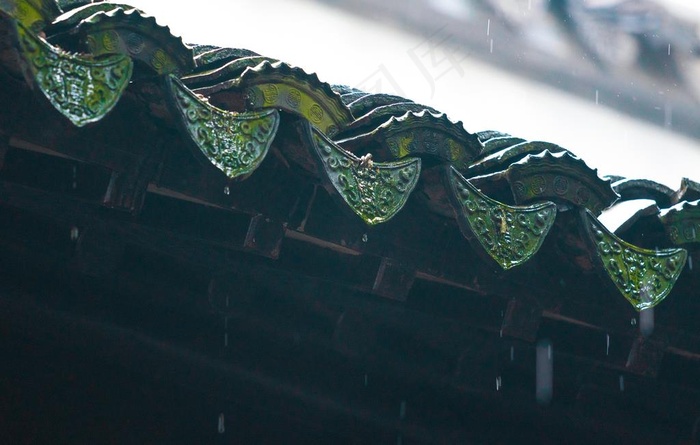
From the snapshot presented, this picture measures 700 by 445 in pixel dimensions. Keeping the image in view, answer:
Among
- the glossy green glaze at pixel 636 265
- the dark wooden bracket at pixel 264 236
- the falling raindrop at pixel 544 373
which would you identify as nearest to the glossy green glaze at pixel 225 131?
the dark wooden bracket at pixel 264 236

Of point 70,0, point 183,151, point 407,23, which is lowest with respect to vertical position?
point 183,151

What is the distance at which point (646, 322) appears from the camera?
4223mm

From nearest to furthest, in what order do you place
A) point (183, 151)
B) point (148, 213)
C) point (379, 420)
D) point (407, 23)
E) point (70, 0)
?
point (183, 151), point (148, 213), point (70, 0), point (379, 420), point (407, 23)

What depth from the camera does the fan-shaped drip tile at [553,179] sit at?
137 inches

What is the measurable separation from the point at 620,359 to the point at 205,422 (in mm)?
2049

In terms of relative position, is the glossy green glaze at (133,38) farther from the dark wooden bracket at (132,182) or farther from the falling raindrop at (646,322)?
the falling raindrop at (646,322)

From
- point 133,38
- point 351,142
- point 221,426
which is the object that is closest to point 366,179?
point 351,142

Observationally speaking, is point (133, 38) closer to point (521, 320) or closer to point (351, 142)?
point (351, 142)

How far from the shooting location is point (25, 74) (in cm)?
246

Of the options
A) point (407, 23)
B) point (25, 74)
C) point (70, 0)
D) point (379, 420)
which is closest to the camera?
point (25, 74)

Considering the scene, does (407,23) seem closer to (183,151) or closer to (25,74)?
(183,151)

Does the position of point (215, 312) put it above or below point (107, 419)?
above

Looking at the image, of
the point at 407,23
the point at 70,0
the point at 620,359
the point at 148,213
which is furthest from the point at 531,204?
the point at 407,23

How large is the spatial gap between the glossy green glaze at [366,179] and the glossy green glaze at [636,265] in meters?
0.80
